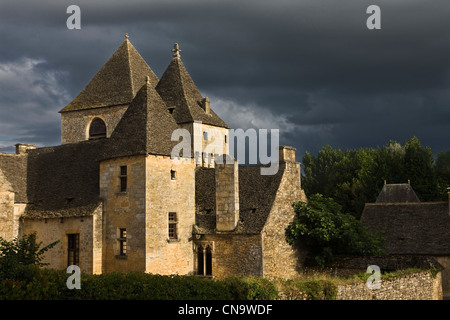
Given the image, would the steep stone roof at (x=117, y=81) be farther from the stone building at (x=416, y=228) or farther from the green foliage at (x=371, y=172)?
the green foliage at (x=371, y=172)

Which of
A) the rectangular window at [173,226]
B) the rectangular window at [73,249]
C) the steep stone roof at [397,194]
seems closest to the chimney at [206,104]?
the rectangular window at [173,226]

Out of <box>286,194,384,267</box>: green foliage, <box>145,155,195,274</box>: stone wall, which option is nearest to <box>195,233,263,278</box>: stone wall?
<box>145,155,195,274</box>: stone wall

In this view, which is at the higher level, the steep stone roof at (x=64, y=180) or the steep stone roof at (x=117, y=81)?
the steep stone roof at (x=117, y=81)

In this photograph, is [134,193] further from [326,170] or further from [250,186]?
[326,170]

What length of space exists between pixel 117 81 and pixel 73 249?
15.9 metres

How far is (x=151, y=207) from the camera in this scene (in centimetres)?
2781

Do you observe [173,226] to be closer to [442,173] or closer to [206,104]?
[206,104]

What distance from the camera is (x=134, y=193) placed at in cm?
2798

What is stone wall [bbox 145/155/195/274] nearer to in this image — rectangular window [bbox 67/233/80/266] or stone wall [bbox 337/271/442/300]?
rectangular window [bbox 67/233/80/266]

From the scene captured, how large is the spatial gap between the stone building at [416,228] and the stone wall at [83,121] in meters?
21.2

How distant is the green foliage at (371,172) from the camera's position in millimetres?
57031

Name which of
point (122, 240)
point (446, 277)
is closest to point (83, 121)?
point (122, 240)
